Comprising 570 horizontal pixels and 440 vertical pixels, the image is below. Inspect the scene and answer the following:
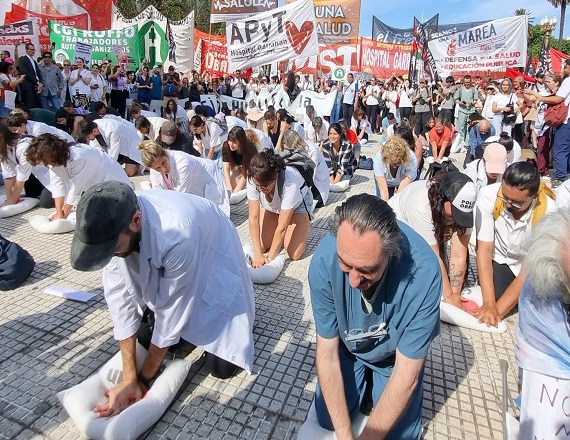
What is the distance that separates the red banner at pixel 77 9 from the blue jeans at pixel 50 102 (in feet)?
18.6

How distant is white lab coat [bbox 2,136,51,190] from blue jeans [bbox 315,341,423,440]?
3.92 metres

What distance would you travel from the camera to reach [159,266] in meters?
1.79

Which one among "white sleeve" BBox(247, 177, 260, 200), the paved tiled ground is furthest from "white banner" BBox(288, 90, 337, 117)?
the paved tiled ground

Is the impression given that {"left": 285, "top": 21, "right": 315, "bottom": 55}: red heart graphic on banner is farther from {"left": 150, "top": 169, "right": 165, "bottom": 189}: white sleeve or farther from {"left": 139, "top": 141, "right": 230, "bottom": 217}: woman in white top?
{"left": 150, "top": 169, "right": 165, "bottom": 189}: white sleeve

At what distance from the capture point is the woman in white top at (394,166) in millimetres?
4156

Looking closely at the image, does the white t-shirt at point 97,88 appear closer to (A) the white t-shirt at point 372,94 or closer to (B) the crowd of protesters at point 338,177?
(B) the crowd of protesters at point 338,177

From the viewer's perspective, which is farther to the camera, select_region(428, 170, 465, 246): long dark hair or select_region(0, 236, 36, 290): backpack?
select_region(0, 236, 36, 290): backpack

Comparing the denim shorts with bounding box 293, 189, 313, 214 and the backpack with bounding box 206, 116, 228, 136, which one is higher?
the backpack with bounding box 206, 116, 228, 136

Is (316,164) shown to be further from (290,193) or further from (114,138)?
(114,138)

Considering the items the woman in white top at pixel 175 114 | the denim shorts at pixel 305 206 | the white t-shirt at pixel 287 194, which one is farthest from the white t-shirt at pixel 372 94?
the white t-shirt at pixel 287 194

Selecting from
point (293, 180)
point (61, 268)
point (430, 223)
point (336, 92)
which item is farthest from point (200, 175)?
point (336, 92)

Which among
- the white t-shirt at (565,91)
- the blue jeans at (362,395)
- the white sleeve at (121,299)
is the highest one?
the white t-shirt at (565,91)

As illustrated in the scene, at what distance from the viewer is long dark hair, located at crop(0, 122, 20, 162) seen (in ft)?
→ 14.3

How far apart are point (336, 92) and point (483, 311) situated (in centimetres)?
919
